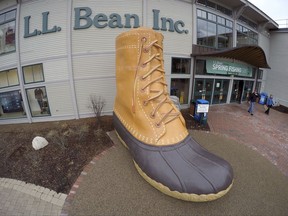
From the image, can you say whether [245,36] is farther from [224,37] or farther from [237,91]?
[237,91]

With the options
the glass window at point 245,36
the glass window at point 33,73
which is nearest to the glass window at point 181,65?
the glass window at point 245,36

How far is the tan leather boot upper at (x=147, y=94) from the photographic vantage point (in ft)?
6.26

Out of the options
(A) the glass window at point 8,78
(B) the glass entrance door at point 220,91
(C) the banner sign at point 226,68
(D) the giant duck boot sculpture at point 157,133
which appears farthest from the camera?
(B) the glass entrance door at point 220,91

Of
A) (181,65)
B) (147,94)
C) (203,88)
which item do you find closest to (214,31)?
(181,65)

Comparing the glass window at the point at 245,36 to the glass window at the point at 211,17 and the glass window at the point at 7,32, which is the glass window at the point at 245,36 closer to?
the glass window at the point at 211,17

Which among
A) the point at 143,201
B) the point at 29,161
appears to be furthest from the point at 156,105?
the point at 29,161

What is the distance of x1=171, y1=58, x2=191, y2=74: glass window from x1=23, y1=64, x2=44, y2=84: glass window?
5.41 meters

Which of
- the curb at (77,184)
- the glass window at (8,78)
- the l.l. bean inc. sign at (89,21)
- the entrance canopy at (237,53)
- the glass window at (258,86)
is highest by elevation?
the l.l. bean inc. sign at (89,21)

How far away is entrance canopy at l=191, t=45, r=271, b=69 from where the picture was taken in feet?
19.2

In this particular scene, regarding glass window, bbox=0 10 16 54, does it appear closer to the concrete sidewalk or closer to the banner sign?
the concrete sidewalk

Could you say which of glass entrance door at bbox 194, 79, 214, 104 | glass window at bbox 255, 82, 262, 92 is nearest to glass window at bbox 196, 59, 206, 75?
glass entrance door at bbox 194, 79, 214, 104

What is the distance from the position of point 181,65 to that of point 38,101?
6.41 meters

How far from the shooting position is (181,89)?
21.7 ft

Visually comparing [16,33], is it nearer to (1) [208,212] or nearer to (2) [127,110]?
(2) [127,110]
